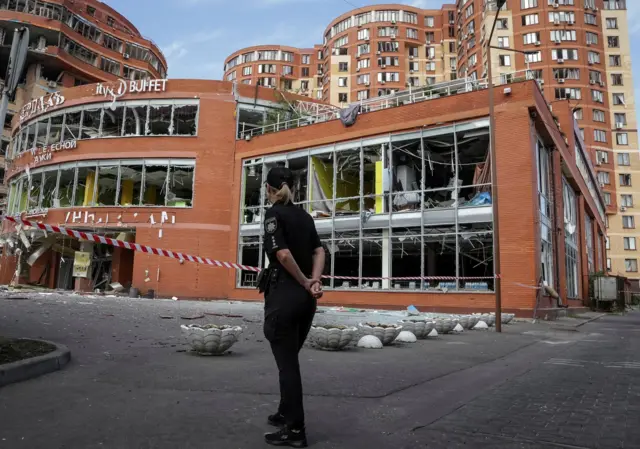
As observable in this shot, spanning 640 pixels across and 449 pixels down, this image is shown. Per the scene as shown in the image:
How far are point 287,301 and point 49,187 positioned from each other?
3552 centimetres

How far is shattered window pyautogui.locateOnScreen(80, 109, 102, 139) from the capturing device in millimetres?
30422

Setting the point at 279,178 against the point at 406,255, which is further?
the point at 406,255

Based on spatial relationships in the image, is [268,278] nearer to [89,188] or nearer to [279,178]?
[279,178]

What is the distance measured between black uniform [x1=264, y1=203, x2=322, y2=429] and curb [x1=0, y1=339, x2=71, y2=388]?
9.47ft

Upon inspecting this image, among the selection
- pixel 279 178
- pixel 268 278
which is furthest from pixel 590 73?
pixel 268 278

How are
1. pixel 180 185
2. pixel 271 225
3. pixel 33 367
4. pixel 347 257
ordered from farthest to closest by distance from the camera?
1. pixel 180 185
2. pixel 347 257
3. pixel 33 367
4. pixel 271 225

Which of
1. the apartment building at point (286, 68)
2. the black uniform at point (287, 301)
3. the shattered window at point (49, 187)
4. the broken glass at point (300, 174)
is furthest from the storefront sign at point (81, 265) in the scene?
the apartment building at point (286, 68)

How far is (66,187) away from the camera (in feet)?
109

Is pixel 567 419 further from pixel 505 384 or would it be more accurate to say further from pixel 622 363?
pixel 622 363

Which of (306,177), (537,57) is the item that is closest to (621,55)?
(537,57)

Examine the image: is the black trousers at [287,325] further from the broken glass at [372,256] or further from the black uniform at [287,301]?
the broken glass at [372,256]

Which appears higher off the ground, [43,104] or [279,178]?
[43,104]

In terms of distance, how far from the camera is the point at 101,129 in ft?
95.3

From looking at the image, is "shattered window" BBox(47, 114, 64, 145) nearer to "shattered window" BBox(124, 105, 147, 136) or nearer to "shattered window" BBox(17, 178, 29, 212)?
"shattered window" BBox(17, 178, 29, 212)
